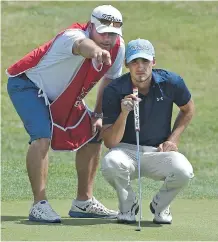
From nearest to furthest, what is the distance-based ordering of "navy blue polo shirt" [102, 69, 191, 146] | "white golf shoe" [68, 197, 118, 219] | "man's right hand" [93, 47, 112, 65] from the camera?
1. "man's right hand" [93, 47, 112, 65]
2. "navy blue polo shirt" [102, 69, 191, 146]
3. "white golf shoe" [68, 197, 118, 219]

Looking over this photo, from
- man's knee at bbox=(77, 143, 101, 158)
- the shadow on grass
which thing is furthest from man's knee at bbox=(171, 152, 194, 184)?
man's knee at bbox=(77, 143, 101, 158)

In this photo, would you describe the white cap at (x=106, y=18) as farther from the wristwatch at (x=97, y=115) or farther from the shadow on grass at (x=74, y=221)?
the shadow on grass at (x=74, y=221)

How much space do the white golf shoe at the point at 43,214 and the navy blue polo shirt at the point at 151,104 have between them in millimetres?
790

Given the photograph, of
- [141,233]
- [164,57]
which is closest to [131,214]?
[141,233]

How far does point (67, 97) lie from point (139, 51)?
76cm

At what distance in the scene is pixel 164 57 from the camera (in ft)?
72.5

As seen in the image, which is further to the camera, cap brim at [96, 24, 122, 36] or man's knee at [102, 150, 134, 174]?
cap brim at [96, 24, 122, 36]

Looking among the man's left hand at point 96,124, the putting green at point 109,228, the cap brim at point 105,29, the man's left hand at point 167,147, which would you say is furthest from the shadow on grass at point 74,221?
the cap brim at point 105,29

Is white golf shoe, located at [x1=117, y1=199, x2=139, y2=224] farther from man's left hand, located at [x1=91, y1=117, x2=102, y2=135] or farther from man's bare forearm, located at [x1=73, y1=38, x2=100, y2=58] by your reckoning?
man's bare forearm, located at [x1=73, y1=38, x2=100, y2=58]

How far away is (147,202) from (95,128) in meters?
1.21

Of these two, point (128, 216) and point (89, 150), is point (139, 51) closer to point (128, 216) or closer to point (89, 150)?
point (89, 150)

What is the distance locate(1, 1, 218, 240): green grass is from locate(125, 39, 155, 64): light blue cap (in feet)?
4.22

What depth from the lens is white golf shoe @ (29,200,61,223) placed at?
7223 millimetres

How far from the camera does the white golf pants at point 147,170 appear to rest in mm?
7125
